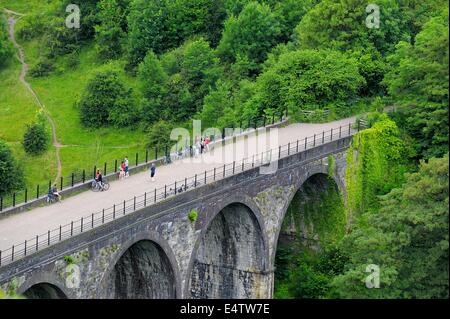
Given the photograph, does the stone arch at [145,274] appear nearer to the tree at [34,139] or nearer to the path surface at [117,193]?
the path surface at [117,193]

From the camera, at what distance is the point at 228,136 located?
70188 millimetres

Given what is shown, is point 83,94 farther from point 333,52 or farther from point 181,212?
point 181,212

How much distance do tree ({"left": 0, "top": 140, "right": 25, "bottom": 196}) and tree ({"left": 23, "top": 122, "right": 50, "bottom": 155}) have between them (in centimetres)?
932

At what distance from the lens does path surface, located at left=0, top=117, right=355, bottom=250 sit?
51875 millimetres

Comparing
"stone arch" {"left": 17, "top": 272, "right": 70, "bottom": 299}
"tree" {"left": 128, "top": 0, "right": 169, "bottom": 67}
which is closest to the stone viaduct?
"stone arch" {"left": 17, "top": 272, "right": 70, "bottom": 299}

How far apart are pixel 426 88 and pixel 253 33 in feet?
92.9

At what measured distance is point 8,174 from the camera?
78688 mm

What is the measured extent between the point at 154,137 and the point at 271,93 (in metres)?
14.9

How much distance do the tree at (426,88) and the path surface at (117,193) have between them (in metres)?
6.41

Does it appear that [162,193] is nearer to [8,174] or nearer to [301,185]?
[301,185]

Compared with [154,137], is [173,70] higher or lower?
higher

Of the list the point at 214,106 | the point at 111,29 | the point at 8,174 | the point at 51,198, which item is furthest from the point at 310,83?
the point at 111,29

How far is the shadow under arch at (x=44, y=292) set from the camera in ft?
161

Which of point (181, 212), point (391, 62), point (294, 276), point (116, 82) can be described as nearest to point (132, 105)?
point (116, 82)
